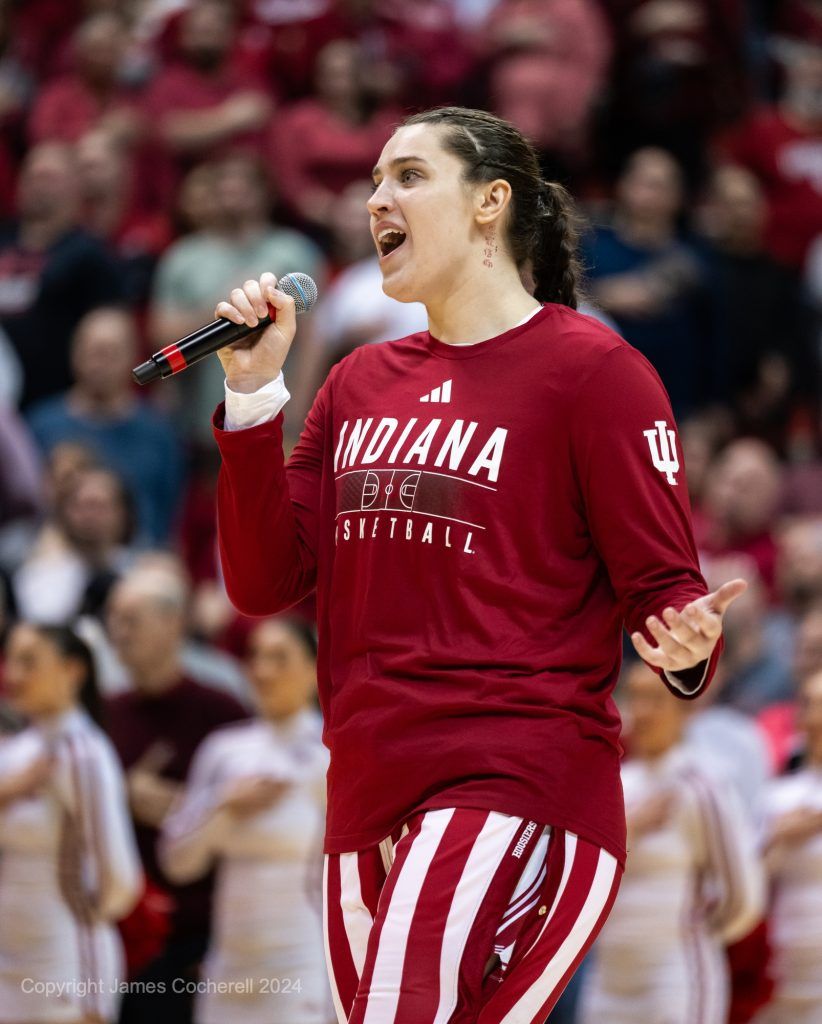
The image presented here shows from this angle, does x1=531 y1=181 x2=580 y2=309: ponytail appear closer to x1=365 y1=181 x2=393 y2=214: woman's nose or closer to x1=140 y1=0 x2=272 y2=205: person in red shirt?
x1=365 y1=181 x2=393 y2=214: woman's nose

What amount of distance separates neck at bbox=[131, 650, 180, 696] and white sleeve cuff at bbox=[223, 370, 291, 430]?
3.53 m

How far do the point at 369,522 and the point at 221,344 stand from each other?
39 cm

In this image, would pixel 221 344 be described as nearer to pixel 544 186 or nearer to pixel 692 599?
pixel 544 186

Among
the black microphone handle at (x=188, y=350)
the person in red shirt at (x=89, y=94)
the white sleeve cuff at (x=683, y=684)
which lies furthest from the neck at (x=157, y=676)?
the person in red shirt at (x=89, y=94)

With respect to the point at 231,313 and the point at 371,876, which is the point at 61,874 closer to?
the point at 371,876

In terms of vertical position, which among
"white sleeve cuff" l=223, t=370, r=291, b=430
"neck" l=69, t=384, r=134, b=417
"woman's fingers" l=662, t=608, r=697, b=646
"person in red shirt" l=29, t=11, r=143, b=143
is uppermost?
"white sleeve cuff" l=223, t=370, r=291, b=430

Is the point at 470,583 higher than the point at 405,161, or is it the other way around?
the point at 405,161

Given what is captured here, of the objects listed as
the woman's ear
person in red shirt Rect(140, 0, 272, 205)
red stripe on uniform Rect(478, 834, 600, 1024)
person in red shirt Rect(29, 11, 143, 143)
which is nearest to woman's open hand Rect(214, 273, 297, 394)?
the woman's ear

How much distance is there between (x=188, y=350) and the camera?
10.4 feet

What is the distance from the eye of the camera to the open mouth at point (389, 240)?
3.34 metres

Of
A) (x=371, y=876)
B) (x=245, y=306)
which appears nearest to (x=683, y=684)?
(x=371, y=876)

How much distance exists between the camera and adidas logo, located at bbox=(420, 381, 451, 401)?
3.27 m

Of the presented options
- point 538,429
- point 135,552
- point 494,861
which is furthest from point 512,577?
point 135,552

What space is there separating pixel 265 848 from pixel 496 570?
10.9ft
